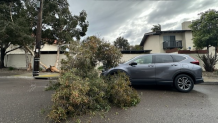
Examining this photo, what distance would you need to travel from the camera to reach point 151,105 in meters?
3.51

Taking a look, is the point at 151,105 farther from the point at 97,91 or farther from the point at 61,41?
the point at 61,41

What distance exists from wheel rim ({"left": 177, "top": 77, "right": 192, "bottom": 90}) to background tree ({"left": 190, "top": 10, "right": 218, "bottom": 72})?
7.16m

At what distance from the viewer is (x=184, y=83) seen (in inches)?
189

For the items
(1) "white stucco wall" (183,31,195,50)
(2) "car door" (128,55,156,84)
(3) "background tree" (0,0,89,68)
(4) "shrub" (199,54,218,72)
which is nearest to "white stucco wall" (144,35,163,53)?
(1) "white stucco wall" (183,31,195,50)

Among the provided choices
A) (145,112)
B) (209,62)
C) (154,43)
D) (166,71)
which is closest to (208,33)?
(209,62)

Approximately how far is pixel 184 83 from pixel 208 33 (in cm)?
794

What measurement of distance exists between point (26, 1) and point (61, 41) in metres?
5.10

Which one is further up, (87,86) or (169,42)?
(169,42)

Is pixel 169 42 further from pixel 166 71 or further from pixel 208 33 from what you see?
pixel 166 71

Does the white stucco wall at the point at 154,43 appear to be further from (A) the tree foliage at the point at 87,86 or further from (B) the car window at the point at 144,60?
(A) the tree foliage at the point at 87,86

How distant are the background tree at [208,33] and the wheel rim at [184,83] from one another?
23.5 ft

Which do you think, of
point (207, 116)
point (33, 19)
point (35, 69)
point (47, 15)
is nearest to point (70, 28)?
point (47, 15)

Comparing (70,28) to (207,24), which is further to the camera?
(70,28)

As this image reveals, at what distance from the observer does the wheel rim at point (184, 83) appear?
4793 millimetres
